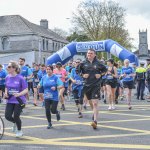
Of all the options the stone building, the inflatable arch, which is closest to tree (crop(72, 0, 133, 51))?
the stone building

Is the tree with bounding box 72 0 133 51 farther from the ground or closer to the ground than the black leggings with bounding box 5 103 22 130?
farther from the ground

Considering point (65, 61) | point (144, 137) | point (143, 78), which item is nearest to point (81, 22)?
point (65, 61)

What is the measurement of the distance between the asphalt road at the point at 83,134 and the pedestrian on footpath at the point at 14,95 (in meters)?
0.43

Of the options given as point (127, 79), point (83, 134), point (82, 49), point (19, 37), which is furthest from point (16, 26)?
point (83, 134)

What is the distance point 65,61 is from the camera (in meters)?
28.2

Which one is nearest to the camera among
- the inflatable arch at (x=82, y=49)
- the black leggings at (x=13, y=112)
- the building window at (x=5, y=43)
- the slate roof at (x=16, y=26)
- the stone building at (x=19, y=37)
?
the black leggings at (x=13, y=112)

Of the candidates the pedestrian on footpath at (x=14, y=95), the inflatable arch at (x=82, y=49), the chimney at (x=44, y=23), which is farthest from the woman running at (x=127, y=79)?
the chimney at (x=44, y=23)

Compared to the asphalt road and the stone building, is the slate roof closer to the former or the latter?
the stone building

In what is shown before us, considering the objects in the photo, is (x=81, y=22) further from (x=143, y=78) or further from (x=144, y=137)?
(x=144, y=137)

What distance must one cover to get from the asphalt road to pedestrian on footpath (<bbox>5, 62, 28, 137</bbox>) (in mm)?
429

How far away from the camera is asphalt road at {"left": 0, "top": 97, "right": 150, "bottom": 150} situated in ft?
26.3

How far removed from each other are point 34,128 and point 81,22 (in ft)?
217

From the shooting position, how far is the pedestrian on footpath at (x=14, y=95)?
29.8 ft

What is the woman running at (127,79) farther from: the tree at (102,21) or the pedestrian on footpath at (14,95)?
the tree at (102,21)
